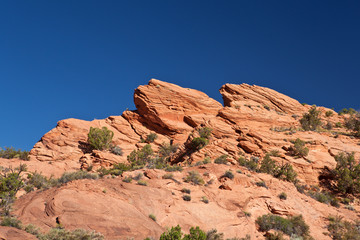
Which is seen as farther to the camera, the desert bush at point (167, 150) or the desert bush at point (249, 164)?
the desert bush at point (167, 150)

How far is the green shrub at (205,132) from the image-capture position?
31.4 metres

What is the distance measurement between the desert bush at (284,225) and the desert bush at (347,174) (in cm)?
1076

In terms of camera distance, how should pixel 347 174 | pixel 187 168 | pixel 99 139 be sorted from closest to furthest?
pixel 187 168 < pixel 347 174 < pixel 99 139

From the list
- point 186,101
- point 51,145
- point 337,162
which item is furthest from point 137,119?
point 337,162

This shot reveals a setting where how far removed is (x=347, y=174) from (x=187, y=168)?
1483 cm

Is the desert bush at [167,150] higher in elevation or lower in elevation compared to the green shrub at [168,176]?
higher

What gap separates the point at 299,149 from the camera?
28.1 m

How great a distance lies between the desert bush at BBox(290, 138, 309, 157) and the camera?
91.8 feet

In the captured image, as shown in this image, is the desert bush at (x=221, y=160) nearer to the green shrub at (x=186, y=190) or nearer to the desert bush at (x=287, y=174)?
the desert bush at (x=287, y=174)

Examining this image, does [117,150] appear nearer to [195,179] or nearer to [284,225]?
[195,179]

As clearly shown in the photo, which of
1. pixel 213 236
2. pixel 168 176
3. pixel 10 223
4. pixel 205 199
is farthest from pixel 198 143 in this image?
pixel 10 223

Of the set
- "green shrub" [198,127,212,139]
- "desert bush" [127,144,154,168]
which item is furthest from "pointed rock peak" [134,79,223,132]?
"desert bush" [127,144,154,168]

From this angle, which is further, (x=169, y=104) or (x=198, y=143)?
(x=169, y=104)

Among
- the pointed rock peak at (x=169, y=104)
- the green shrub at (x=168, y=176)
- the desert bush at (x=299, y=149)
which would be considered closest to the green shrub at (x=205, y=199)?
the green shrub at (x=168, y=176)
